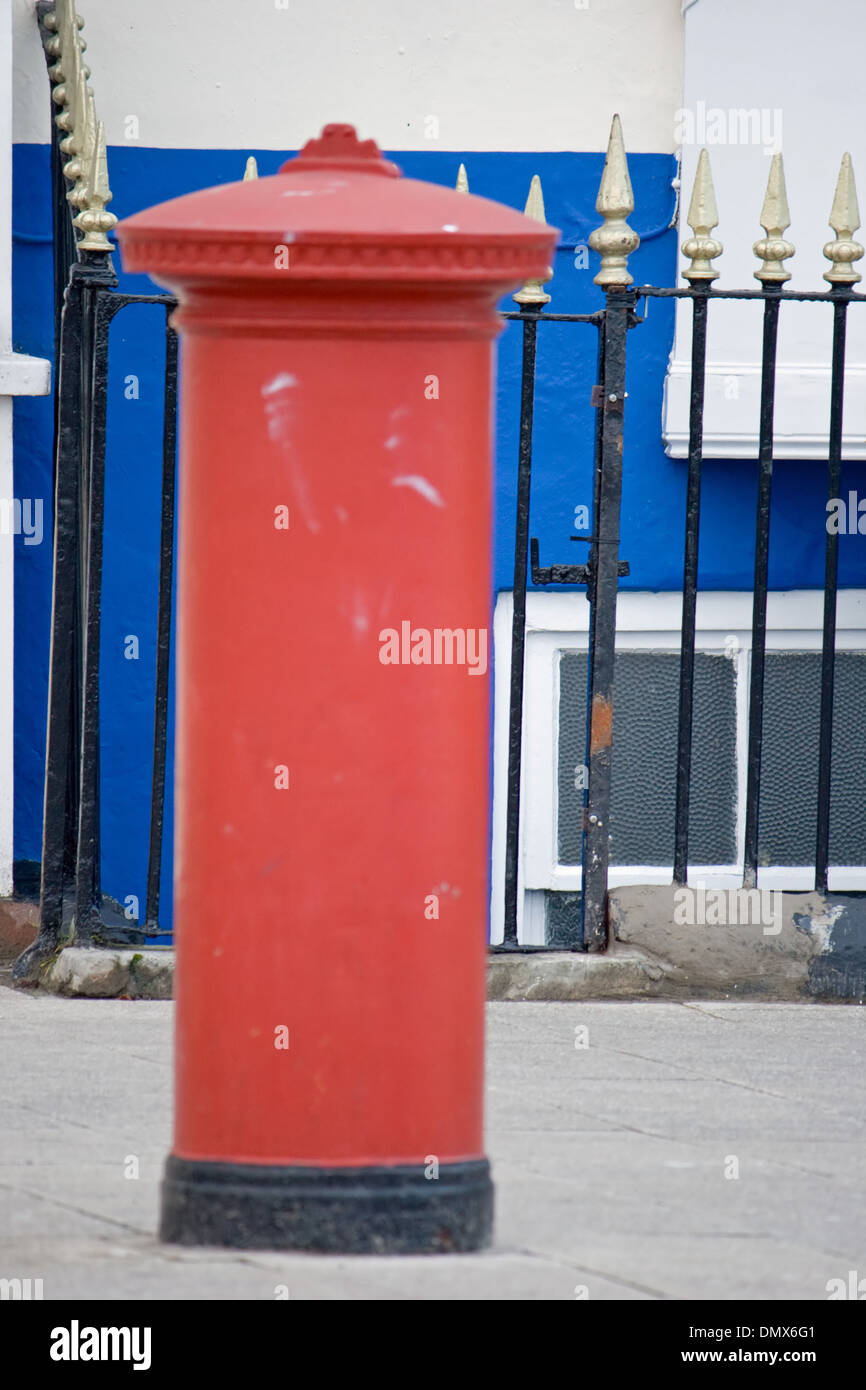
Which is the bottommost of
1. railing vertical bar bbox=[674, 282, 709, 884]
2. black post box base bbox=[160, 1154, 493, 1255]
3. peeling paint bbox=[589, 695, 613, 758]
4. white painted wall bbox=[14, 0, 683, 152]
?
black post box base bbox=[160, 1154, 493, 1255]

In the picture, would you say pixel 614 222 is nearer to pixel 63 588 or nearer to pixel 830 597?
pixel 830 597

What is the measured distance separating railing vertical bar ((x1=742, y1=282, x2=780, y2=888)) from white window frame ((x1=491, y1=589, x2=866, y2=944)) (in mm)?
1297

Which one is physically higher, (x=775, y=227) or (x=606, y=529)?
(x=775, y=227)

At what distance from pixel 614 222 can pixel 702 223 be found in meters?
0.22

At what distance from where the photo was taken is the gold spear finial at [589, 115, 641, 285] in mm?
4824

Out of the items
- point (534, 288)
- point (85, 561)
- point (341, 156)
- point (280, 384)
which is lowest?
point (85, 561)

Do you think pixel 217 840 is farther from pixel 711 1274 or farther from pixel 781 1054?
pixel 781 1054

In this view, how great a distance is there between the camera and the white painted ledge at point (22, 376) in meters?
5.23

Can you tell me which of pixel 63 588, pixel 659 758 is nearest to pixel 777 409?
pixel 659 758

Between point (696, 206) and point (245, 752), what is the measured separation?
2.60 m

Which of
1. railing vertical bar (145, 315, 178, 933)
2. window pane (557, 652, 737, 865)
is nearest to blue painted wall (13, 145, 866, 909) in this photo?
window pane (557, 652, 737, 865)

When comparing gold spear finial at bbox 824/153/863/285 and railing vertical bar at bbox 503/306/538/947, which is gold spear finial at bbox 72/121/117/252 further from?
gold spear finial at bbox 824/153/863/285

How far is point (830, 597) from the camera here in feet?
16.8

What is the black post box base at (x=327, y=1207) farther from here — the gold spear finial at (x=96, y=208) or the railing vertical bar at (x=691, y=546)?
the gold spear finial at (x=96, y=208)
